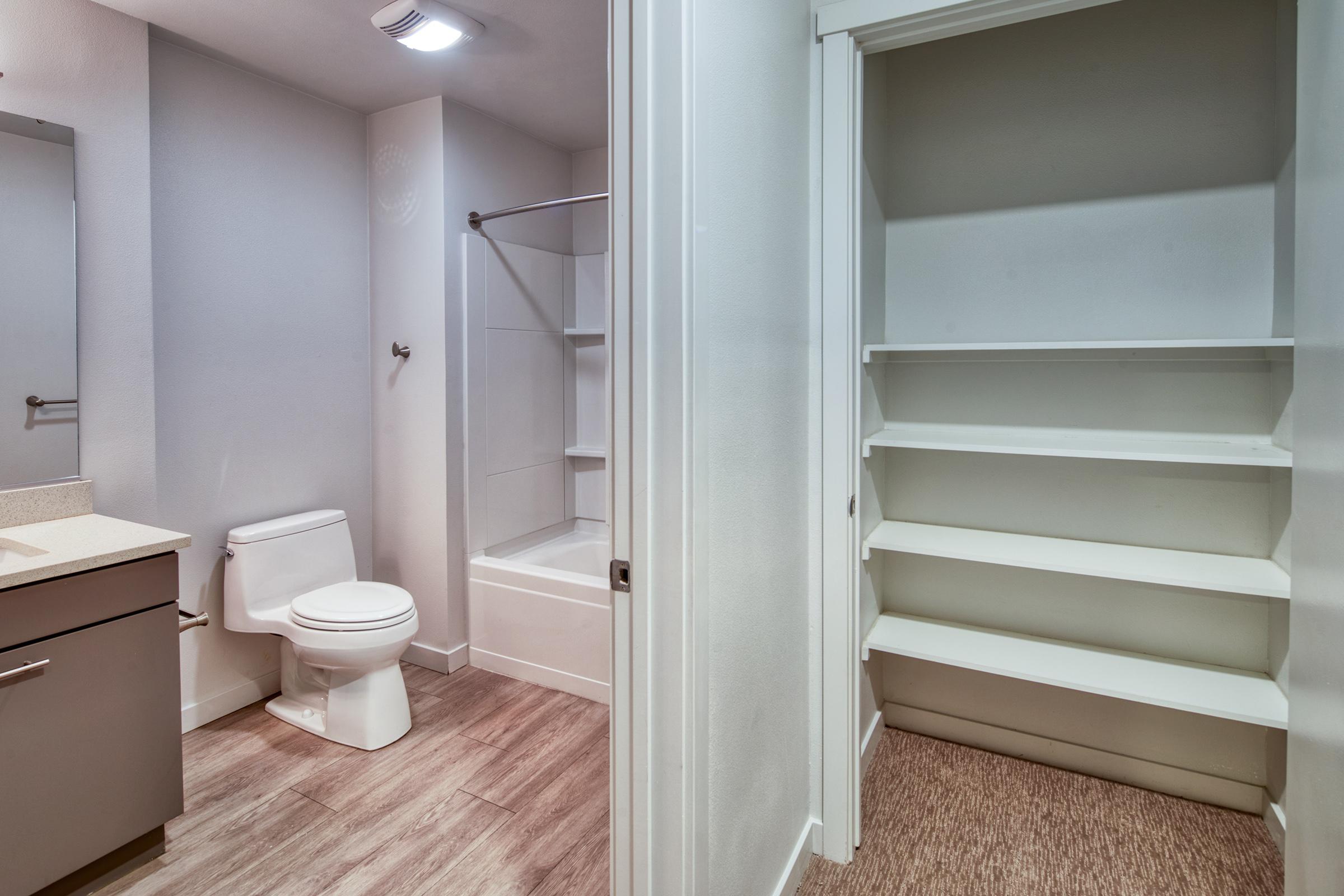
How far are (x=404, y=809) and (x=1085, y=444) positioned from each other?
2.23 meters

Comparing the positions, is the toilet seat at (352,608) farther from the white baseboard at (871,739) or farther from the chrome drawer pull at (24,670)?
the white baseboard at (871,739)

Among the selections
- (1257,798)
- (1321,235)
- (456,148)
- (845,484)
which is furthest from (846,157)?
(1257,798)

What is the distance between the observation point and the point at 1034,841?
72.1 inches

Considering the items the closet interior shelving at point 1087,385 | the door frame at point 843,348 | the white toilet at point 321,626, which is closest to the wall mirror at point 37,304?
the white toilet at point 321,626

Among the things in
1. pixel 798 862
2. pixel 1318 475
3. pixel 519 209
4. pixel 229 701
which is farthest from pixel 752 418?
pixel 229 701

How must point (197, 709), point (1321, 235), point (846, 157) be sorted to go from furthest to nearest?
1. point (197, 709)
2. point (846, 157)
3. point (1321, 235)

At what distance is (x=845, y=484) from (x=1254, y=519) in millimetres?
1196

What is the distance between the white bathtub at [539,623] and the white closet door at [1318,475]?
186 cm

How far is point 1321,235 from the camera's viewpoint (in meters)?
1.18

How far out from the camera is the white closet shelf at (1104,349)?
167 centimetres

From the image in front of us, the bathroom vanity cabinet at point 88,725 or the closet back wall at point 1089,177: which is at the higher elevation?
the closet back wall at point 1089,177

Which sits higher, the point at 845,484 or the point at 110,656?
the point at 845,484

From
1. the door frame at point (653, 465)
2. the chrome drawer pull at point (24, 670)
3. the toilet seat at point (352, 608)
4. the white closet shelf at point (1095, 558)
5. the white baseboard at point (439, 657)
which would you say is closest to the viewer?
the door frame at point (653, 465)

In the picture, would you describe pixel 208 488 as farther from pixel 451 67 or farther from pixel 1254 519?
pixel 1254 519
